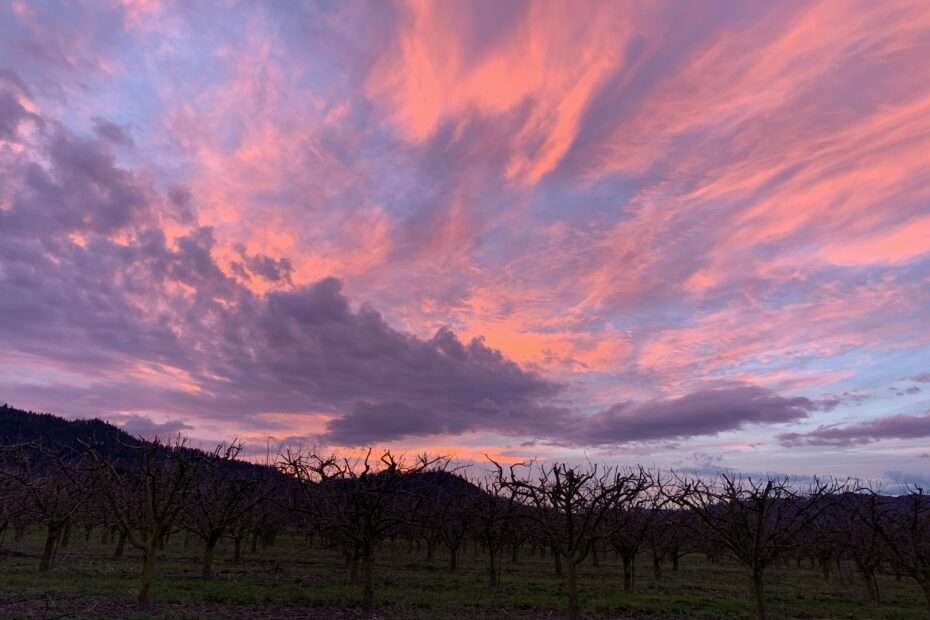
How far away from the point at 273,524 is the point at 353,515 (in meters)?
52.4

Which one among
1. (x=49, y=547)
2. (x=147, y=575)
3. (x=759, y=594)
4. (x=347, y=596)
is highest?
(x=759, y=594)

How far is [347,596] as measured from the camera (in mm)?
28312

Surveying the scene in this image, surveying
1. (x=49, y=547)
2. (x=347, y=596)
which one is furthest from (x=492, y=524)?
(x=49, y=547)

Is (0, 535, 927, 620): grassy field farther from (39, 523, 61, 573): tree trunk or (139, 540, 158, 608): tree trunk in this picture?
(39, 523, 61, 573): tree trunk

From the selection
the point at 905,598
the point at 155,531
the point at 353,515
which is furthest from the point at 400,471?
the point at 905,598

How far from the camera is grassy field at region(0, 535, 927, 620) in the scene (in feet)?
77.2

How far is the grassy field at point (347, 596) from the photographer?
926 inches

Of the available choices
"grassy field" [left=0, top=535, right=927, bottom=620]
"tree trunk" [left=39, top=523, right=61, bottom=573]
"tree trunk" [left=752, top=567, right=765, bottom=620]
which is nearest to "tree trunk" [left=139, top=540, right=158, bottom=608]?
"grassy field" [left=0, top=535, right=927, bottom=620]

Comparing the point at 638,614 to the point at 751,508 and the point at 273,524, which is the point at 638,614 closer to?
the point at 751,508

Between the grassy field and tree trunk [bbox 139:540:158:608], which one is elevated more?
tree trunk [bbox 139:540:158:608]

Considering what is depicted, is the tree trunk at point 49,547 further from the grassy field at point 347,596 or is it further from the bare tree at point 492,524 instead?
the bare tree at point 492,524

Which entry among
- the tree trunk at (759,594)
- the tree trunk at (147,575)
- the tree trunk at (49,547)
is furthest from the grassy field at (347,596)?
the tree trunk at (759,594)

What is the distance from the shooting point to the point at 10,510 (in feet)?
133

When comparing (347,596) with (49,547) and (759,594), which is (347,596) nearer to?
(759,594)
